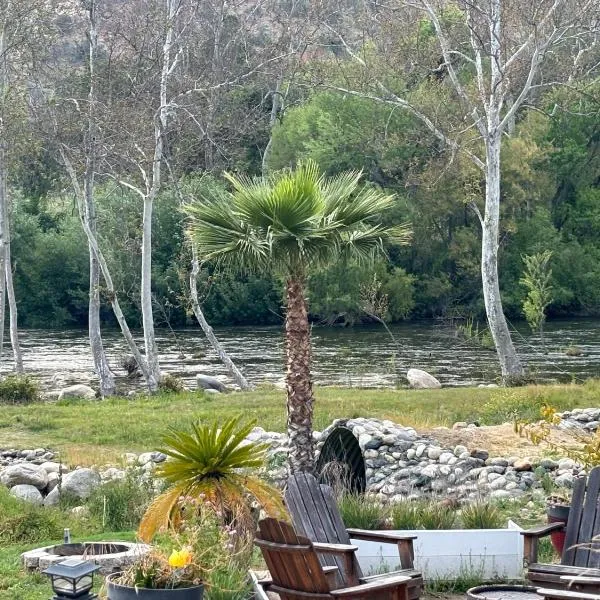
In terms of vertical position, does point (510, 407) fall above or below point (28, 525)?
above

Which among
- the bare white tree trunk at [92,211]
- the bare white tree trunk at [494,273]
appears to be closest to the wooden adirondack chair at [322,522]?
the bare white tree trunk at [494,273]

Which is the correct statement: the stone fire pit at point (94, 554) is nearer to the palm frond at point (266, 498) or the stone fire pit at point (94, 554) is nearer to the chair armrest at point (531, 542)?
the palm frond at point (266, 498)

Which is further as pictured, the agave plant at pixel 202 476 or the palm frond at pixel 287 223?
the palm frond at pixel 287 223

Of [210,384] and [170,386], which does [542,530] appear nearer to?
[170,386]

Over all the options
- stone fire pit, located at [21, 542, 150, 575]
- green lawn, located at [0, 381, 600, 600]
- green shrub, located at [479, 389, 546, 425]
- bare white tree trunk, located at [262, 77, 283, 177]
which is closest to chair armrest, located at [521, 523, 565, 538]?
stone fire pit, located at [21, 542, 150, 575]

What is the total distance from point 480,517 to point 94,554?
3329 mm

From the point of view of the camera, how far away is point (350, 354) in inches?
1433

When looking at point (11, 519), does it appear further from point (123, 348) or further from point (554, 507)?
point (123, 348)

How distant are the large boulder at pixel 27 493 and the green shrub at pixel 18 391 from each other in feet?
36.4

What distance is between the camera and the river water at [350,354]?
30.8 metres

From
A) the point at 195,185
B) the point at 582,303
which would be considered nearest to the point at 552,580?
the point at 195,185

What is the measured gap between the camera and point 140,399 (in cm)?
2400

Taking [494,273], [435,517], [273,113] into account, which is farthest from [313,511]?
[273,113]

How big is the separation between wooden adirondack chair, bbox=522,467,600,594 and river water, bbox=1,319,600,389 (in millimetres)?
18632
